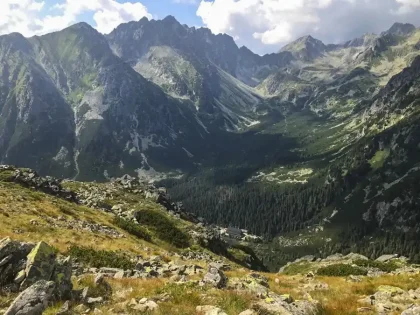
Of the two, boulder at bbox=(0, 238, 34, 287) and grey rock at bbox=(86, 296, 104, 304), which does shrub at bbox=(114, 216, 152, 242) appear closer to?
boulder at bbox=(0, 238, 34, 287)

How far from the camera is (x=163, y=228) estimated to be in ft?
227

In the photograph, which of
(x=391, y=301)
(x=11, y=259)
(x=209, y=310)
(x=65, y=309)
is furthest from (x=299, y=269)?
(x=65, y=309)

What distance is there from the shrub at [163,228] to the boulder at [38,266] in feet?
152

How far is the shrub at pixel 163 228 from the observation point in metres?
64.9

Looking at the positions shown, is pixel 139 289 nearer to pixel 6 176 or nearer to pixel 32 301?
pixel 32 301

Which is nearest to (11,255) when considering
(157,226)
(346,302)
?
(346,302)

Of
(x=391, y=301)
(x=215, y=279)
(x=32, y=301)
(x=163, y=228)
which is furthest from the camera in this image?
(x=163, y=228)

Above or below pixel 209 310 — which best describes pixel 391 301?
above

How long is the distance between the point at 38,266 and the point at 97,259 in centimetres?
1327

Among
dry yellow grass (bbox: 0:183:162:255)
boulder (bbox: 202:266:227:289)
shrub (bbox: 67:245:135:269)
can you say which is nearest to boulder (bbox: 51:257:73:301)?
boulder (bbox: 202:266:227:289)

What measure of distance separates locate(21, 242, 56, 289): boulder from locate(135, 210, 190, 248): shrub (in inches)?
1828

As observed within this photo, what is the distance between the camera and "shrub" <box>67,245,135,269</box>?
28609 millimetres

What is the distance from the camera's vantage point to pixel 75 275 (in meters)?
23.0

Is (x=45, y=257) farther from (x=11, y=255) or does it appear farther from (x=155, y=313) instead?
(x=155, y=313)
